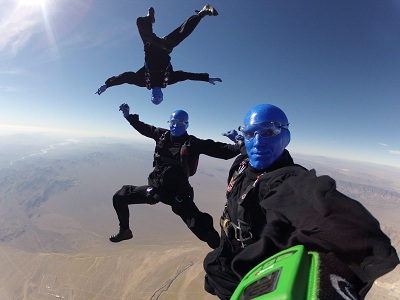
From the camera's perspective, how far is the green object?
860 mm

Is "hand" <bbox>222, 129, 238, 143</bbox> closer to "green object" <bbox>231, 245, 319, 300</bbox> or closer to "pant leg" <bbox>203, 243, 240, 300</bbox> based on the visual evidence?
"pant leg" <bbox>203, 243, 240, 300</bbox>

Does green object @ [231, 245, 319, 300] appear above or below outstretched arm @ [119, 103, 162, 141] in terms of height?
below

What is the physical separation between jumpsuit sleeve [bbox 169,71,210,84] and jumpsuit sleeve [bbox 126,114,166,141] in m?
1.24

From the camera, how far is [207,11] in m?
4.72

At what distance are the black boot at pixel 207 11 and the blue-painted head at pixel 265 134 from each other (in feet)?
9.78

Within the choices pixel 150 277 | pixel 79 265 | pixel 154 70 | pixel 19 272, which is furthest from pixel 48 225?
pixel 154 70

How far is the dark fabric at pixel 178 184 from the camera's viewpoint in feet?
15.6

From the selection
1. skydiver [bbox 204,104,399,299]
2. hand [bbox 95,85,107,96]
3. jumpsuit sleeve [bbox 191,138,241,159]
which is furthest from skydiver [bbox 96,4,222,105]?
skydiver [bbox 204,104,399,299]

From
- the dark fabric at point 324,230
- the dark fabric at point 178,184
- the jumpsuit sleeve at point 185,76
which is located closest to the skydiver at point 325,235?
the dark fabric at point 324,230

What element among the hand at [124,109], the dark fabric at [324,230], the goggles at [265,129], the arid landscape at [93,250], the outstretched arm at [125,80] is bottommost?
the arid landscape at [93,250]

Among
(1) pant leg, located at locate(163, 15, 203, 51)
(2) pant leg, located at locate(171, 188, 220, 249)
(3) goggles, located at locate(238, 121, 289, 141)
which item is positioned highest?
(1) pant leg, located at locate(163, 15, 203, 51)

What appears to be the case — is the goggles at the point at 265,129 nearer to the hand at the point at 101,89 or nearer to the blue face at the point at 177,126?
the blue face at the point at 177,126

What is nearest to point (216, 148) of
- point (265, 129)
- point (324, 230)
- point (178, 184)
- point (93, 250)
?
point (178, 184)

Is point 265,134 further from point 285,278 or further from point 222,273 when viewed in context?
point 285,278
